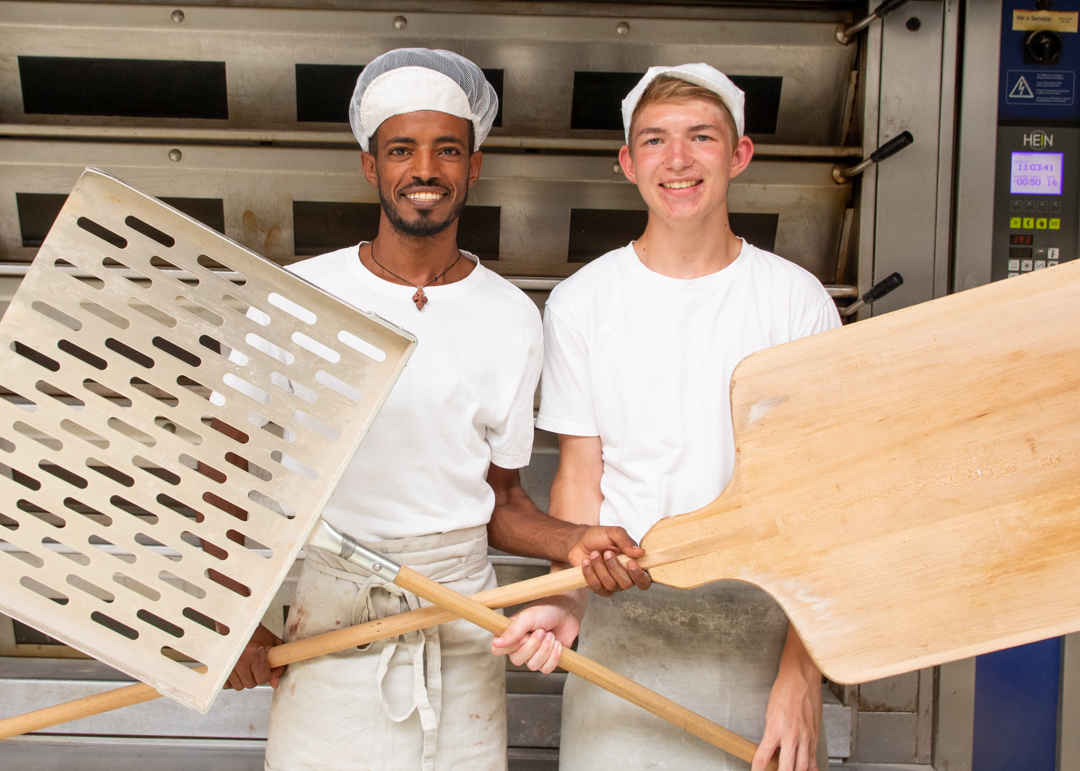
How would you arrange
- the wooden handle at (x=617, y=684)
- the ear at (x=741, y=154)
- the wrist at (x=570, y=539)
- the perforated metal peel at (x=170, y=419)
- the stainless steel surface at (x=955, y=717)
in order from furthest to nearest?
the stainless steel surface at (x=955, y=717) → the ear at (x=741, y=154) → the wrist at (x=570, y=539) → the wooden handle at (x=617, y=684) → the perforated metal peel at (x=170, y=419)

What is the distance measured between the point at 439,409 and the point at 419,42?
3.24ft

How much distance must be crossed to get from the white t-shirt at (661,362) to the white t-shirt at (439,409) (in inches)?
3.1

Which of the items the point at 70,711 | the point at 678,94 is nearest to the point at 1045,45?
the point at 678,94

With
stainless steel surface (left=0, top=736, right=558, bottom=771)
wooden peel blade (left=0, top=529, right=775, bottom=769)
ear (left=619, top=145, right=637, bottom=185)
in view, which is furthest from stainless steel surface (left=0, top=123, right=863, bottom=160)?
stainless steel surface (left=0, top=736, right=558, bottom=771)

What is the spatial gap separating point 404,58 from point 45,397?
29.7 inches

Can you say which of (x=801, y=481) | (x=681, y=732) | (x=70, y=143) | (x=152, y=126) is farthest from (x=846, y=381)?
(x=70, y=143)

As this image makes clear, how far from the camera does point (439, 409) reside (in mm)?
1282

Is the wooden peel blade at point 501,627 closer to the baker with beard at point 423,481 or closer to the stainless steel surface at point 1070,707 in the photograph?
the baker with beard at point 423,481

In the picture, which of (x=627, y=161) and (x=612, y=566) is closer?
(x=612, y=566)

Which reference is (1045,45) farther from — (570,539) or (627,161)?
(570,539)

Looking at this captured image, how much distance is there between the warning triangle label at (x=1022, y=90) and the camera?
1807 mm

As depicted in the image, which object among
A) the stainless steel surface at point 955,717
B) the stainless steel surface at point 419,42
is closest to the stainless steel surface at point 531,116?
the stainless steel surface at point 419,42

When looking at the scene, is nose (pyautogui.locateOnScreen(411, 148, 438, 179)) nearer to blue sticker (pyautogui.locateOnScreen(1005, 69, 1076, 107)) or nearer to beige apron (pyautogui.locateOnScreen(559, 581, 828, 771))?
beige apron (pyautogui.locateOnScreen(559, 581, 828, 771))

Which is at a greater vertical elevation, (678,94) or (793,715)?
(678,94)
